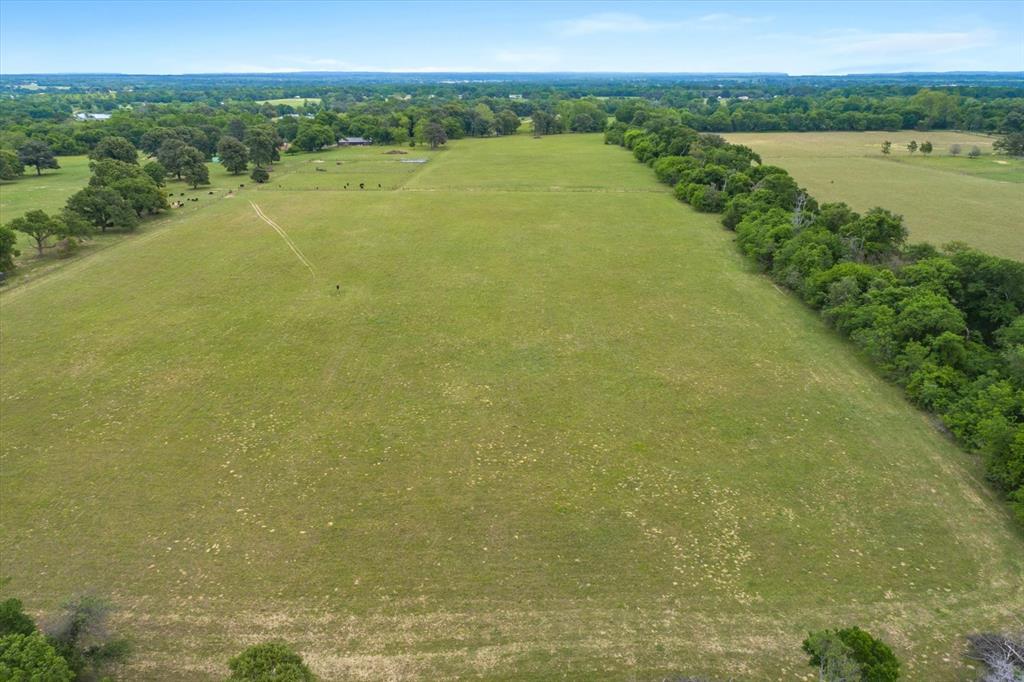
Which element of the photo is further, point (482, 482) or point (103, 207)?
point (103, 207)

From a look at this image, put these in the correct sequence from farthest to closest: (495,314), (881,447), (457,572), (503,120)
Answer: (503,120)
(495,314)
(881,447)
(457,572)

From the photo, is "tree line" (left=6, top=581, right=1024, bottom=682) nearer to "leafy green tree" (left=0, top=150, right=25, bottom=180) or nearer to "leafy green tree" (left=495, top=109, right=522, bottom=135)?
"leafy green tree" (left=0, top=150, right=25, bottom=180)

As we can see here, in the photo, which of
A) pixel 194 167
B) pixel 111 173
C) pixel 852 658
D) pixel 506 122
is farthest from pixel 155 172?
pixel 506 122

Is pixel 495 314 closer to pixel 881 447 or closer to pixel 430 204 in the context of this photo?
pixel 881 447

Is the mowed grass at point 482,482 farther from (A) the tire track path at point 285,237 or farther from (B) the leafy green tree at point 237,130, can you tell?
(B) the leafy green tree at point 237,130

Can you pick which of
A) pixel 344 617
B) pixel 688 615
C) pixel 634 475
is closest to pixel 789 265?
pixel 634 475

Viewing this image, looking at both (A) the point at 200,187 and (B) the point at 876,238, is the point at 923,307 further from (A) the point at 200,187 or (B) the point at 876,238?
(A) the point at 200,187

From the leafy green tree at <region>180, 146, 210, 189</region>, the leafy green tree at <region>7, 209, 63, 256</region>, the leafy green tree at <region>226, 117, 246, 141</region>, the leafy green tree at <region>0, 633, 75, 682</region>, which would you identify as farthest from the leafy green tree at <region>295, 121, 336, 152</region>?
the leafy green tree at <region>0, 633, 75, 682</region>

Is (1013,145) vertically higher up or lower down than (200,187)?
higher up
